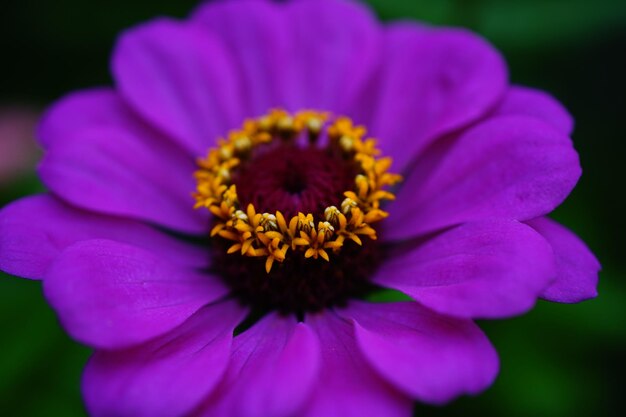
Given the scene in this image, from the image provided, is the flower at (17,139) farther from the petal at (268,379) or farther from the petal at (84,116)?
the petal at (268,379)

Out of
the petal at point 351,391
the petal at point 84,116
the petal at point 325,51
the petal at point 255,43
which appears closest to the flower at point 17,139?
the petal at point 84,116

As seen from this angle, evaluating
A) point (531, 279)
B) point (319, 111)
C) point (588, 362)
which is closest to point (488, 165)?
point (531, 279)

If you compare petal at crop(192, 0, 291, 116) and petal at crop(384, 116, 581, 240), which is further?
petal at crop(192, 0, 291, 116)

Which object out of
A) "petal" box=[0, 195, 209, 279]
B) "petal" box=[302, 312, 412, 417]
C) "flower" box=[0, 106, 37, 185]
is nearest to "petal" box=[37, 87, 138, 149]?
"petal" box=[0, 195, 209, 279]

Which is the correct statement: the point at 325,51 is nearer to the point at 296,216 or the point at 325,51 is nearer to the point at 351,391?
Result: the point at 296,216

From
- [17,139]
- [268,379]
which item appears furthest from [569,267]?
[17,139]

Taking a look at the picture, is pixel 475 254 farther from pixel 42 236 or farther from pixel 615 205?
pixel 615 205

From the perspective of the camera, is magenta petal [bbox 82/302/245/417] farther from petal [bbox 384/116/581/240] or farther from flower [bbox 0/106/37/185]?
flower [bbox 0/106/37/185]
